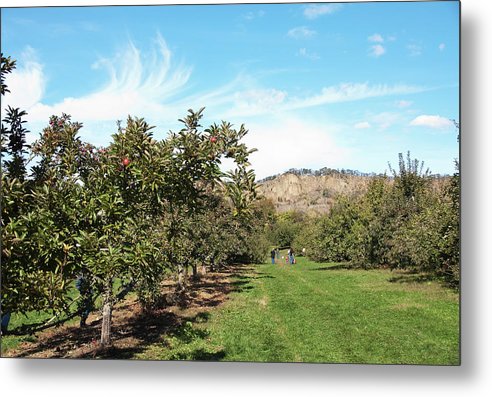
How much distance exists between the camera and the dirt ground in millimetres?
6434

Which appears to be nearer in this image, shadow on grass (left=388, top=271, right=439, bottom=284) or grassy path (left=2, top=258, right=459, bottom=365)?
grassy path (left=2, top=258, right=459, bottom=365)

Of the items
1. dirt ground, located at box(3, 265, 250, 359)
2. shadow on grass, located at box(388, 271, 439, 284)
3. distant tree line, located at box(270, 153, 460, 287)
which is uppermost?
distant tree line, located at box(270, 153, 460, 287)

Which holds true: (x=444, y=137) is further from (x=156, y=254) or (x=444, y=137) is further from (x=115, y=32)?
(x=115, y=32)

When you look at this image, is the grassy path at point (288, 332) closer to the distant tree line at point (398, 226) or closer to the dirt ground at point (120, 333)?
the dirt ground at point (120, 333)

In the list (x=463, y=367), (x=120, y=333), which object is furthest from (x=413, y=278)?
(x=120, y=333)

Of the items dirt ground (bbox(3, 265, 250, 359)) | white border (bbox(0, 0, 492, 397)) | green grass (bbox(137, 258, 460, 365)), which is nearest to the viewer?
white border (bbox(0, 0, 492, 397))

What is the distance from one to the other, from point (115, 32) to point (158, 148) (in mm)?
2784

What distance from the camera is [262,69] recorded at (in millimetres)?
6551

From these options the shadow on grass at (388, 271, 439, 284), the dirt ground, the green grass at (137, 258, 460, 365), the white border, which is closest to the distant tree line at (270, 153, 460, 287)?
the shadow on grass at (388, 271, 439, 284)

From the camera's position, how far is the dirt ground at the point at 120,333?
21.1 feet

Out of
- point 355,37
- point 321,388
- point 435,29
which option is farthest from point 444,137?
point 321,388

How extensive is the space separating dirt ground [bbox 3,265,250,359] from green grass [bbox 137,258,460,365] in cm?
33

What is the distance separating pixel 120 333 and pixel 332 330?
11.1 feet

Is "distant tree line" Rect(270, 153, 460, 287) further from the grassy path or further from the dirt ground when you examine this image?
the dirt ground
